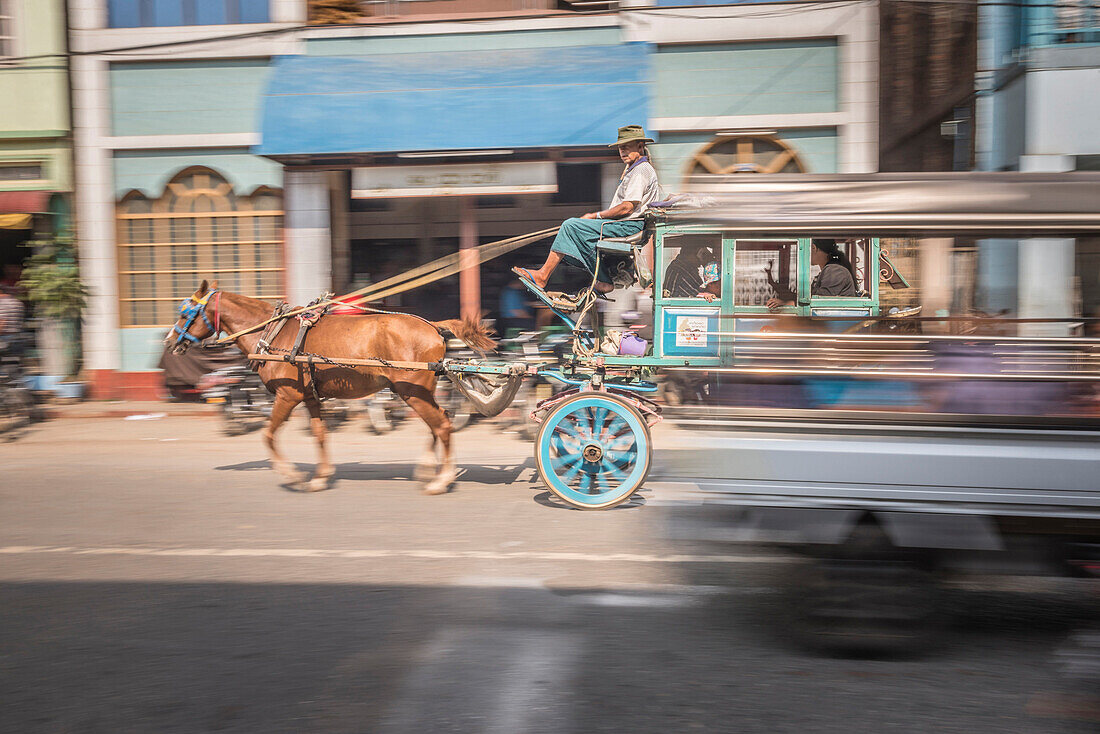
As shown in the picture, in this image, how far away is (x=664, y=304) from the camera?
258 inches

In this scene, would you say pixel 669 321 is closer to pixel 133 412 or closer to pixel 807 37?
pixel 807 37

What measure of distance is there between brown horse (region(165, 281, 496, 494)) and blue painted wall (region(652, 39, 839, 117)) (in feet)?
23.0

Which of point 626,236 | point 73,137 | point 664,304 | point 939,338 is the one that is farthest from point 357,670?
point 73,137

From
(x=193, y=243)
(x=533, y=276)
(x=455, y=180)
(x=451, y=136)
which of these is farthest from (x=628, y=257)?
(x=193, y=243)

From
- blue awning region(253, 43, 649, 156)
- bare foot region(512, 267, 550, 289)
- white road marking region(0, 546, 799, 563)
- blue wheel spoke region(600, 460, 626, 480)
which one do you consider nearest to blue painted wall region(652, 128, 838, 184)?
blue awning region(253, 43, 649, 156)

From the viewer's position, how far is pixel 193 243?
47.9 ft

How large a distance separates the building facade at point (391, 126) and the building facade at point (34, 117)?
0.96ft

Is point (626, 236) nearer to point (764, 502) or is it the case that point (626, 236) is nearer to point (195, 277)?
point (764, 502)

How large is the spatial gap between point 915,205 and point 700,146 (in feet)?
31.9

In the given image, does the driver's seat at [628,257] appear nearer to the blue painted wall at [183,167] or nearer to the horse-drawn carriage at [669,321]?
the horse-drawn carriage at [669,321]

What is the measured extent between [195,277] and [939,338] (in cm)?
1285

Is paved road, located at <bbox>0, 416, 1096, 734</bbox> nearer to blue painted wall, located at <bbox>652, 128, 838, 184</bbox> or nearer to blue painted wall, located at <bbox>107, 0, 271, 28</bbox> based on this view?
blue painted wall, located at <bbox>652, 128, 838, 184</bbox>

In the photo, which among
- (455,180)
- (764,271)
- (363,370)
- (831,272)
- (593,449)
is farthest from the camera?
(455,180)

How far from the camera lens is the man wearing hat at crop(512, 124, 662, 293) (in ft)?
22.7
